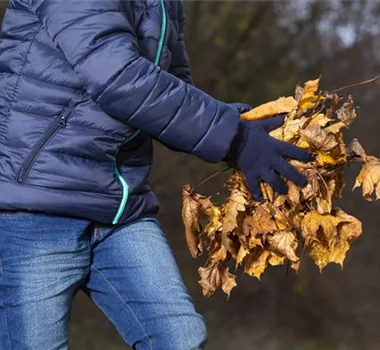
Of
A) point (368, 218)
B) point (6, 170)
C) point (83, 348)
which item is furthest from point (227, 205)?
point (368, 218)

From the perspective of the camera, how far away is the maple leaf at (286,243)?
121 inches

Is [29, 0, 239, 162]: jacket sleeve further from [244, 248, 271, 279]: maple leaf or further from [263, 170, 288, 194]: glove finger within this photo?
[244, 248, 271, 279]: maple leaf

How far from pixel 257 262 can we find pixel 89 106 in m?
0.67

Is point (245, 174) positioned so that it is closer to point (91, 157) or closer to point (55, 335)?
point (91, 157)

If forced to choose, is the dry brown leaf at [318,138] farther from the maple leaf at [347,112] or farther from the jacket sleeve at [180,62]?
the jacket sleeve at [180,62]

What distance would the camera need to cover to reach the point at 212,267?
323cm

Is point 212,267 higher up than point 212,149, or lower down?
lower down

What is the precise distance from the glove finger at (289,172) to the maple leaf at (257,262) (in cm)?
25

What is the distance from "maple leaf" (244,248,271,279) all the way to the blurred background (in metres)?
3.73

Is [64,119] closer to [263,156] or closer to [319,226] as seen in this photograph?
[263,156]

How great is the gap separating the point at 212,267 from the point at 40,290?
534 millimetres

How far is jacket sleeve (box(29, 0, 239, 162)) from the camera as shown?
2828 mm

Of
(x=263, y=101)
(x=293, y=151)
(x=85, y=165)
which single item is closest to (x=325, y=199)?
(x=293, y=151)

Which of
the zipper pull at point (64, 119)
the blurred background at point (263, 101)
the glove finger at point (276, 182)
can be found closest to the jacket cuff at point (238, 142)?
the glove finger at point (276, 182)
